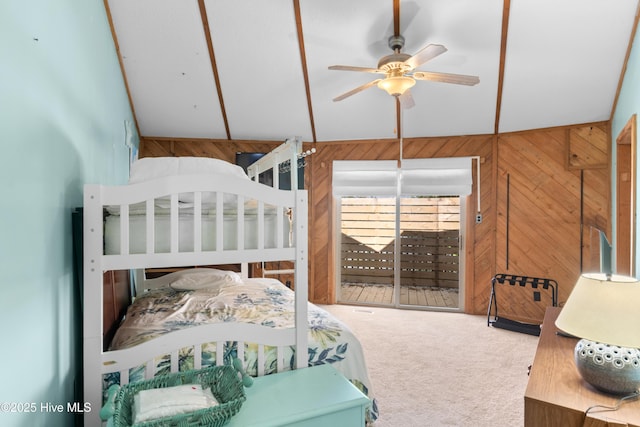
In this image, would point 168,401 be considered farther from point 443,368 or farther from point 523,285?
point 523,285

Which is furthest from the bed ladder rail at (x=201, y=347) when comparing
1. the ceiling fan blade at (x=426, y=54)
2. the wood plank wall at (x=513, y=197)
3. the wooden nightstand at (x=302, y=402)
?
the wood plank wall at (x=513, y=197)

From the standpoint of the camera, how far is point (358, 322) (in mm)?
4215

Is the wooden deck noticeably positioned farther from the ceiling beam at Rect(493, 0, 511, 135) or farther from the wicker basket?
the wicker basket

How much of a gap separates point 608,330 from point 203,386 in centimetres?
162

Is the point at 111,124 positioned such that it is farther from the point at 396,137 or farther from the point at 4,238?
the point at 396,137

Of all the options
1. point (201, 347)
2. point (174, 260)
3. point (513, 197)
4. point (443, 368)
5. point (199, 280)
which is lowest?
point (443, 368)

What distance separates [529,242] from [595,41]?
219 cm

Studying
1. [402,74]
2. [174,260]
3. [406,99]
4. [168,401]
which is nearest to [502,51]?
[406,99]

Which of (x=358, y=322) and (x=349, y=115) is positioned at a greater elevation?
(x=349, y=115)

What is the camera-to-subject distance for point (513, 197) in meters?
4.34

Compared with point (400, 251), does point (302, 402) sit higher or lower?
lower

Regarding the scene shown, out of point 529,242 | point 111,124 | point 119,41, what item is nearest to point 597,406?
point 529,242

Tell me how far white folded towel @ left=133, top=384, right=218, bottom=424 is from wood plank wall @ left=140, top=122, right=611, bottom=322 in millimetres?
3587

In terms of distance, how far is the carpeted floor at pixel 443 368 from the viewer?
2.29 metres
